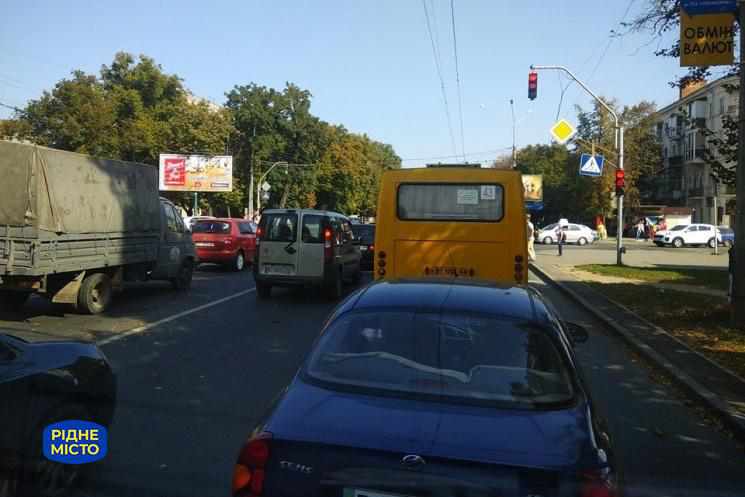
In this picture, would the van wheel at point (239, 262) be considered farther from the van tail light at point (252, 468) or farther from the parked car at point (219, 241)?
the van tail light at point (252, 468)

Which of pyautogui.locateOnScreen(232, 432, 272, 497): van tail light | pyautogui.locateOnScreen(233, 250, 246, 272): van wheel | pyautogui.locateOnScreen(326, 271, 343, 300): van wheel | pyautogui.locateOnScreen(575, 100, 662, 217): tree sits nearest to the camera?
pyautogui.locateOnScreen(232, 432, 272, 497): van tail light

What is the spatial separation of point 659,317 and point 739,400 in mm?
5692

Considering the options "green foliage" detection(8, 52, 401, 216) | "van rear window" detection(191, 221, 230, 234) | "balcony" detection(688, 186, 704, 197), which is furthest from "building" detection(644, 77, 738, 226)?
"van rear window" detection(191, 221, 230, 234)

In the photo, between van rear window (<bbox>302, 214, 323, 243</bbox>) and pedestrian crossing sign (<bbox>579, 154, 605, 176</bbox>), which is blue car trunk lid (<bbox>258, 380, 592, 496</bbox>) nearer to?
van rear window (<bbox>302, 214, 323, 243</bbox>)

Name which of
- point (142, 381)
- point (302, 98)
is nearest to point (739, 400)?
point (142, 381)

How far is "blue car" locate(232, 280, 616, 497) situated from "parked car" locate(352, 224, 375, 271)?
17405mm

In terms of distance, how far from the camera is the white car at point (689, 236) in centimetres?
4762

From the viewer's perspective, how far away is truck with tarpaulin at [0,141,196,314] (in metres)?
10.2

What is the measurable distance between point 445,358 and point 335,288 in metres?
11.4

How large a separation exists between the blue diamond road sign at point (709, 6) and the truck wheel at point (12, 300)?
38.7 feet

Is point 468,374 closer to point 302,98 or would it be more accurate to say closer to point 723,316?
point 723,316

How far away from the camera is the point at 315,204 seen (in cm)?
8231

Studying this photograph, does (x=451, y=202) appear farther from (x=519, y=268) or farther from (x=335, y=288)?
(x=335, y=288)

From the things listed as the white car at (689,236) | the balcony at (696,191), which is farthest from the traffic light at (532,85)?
the balcony at (696,191)
